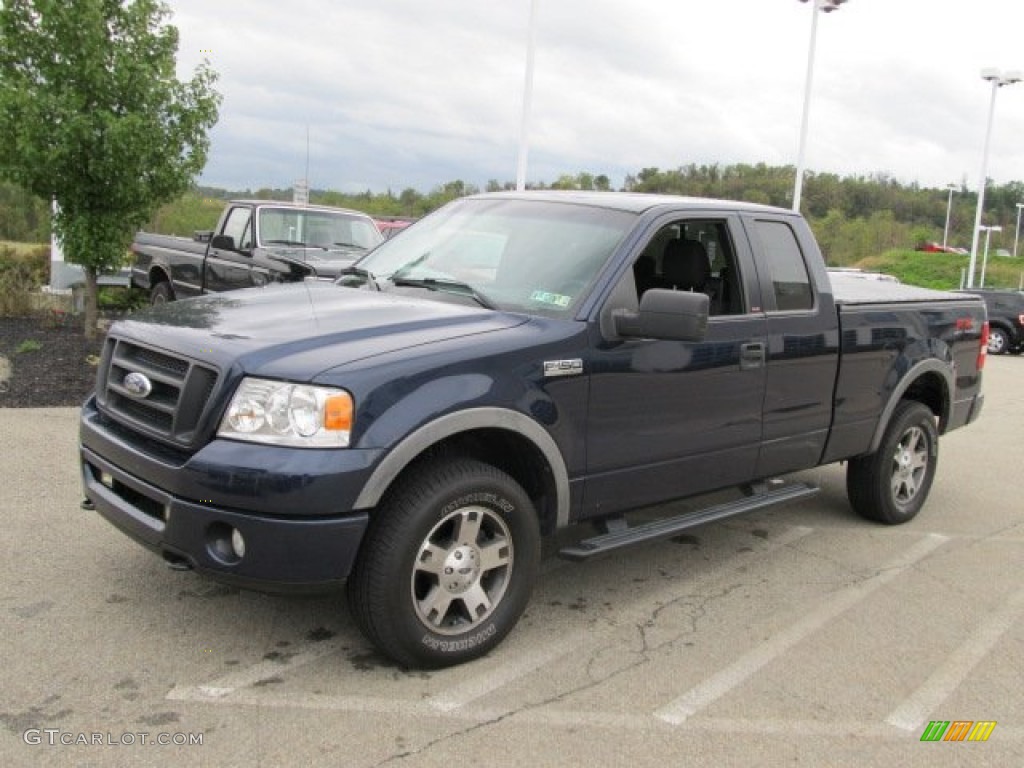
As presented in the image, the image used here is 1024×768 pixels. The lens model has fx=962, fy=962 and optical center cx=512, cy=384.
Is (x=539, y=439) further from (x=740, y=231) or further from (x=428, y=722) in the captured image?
(x=740, y=231)

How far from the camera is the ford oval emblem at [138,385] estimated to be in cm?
373

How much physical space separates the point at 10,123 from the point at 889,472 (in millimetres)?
8933

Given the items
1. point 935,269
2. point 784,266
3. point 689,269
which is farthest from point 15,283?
point 935,269

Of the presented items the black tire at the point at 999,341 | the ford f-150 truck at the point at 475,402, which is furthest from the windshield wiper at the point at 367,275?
the black tire at the point at 999,341

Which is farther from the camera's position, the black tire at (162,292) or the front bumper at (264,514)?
the black tire at (162,292)

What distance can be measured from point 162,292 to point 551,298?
9655 mm

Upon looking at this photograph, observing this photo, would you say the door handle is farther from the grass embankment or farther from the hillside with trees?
the grass embankment

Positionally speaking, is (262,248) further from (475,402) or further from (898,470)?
(475,402)

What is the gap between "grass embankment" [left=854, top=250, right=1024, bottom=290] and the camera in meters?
63.6

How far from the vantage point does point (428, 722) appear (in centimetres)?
334

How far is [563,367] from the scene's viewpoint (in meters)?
3.94

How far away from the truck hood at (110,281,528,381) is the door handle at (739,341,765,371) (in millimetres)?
1311

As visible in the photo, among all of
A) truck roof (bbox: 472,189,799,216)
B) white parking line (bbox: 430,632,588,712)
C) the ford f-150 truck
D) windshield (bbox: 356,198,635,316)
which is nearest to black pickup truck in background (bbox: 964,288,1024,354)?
the ford f-150 truck

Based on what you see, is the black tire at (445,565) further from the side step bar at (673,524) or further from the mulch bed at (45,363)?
the mulch bed at (45,363)
